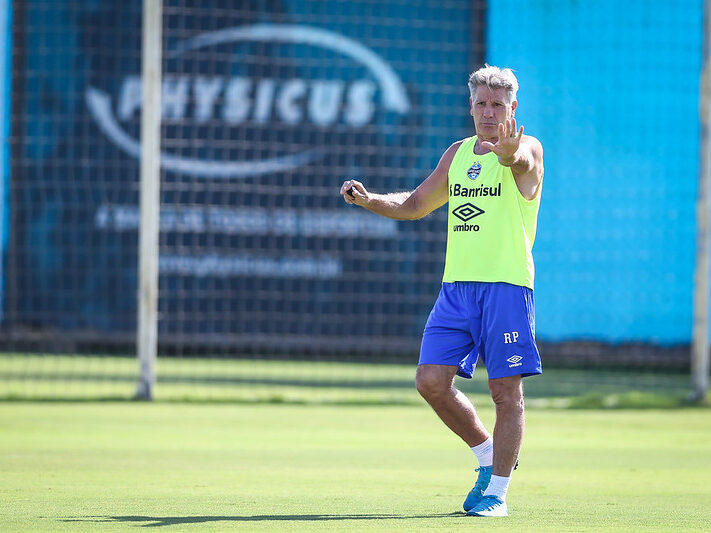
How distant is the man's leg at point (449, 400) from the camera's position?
4.82 m

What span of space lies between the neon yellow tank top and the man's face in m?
0.13

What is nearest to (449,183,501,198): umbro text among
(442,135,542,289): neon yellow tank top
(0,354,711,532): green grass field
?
(442,135,542,289): neon yellow tank top

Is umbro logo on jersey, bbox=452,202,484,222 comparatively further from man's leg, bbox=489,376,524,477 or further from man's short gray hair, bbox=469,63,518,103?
man's leg, bbox=489,376,524,477

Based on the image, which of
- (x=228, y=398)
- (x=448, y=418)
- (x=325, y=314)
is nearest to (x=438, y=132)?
(x=325, y=314)

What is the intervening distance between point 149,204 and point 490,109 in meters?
→ 5.12

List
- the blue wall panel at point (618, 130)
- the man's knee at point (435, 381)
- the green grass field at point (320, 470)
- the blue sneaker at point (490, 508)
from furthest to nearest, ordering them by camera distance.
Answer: the blue wall panel at point (618, 130), the man's knee at point (435, 381), the blue sneaker at point (490, 508), the green grass field at point (320, 470)

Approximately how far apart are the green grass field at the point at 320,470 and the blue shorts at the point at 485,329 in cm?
56

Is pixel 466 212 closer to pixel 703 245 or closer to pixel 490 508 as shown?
pixel 490 508

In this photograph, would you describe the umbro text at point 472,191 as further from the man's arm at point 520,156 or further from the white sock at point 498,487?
the white sock at point 498,487

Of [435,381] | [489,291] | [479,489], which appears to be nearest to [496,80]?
[489,291]

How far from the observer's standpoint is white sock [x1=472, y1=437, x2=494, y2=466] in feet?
16.0

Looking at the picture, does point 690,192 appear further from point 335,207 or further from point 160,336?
point 160,336

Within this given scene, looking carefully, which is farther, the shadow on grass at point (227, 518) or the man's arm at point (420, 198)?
the man's arm at point (420, 198)

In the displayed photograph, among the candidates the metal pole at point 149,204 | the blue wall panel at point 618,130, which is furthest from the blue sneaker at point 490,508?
the blue wall panel at point 618,130
